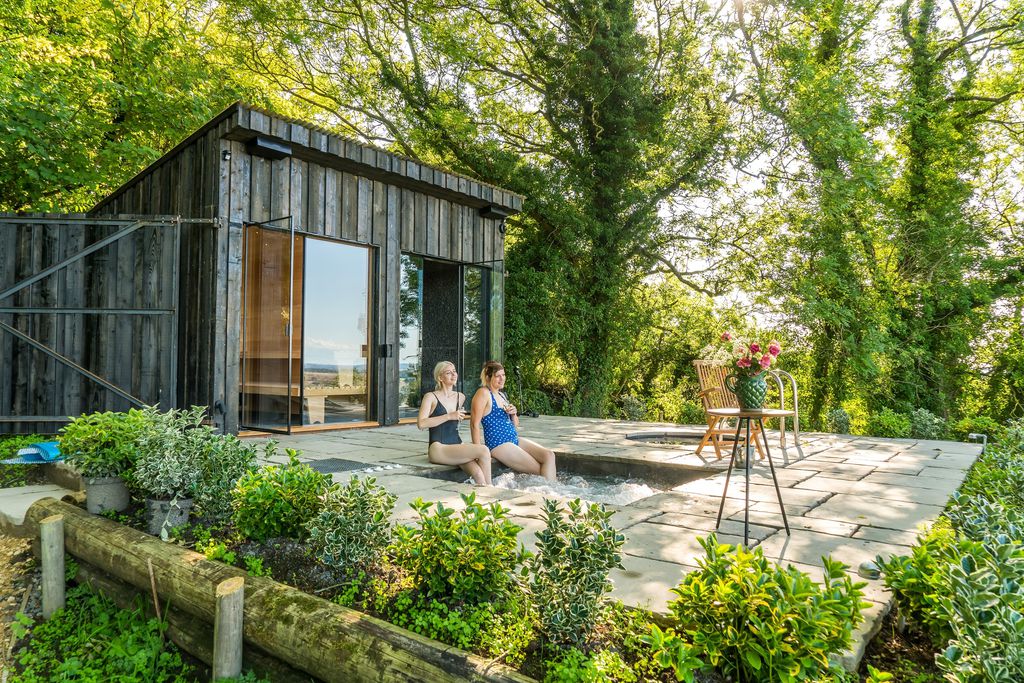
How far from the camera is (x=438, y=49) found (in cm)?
1227

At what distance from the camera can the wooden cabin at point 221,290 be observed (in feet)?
19.1

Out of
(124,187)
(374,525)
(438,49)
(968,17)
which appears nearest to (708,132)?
(438,49)

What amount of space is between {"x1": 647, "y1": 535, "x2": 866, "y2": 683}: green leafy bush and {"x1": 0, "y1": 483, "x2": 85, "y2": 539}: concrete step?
3.49 m

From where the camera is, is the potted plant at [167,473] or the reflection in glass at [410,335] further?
the reflection in glass at [410,335]

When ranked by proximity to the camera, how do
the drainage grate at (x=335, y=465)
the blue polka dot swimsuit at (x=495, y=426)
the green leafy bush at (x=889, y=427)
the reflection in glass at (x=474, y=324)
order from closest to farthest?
the drainage grate at (x=335, y=465) → the blue polka dot swimsuit at (x=495, y=426) → the reflection in glass at (x=474, y=324) → the green leafy bush at (x=889, y=427)

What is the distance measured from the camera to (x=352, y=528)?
2.51 metres

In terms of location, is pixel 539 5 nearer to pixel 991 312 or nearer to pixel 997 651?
pixel 991 312

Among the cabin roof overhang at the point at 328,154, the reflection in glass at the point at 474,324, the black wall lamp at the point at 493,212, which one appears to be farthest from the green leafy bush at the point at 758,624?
the black wall lamp at the point at 493,212

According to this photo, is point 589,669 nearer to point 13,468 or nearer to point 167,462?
point 167,462

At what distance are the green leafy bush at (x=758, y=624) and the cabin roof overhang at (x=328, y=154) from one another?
5.53 metres

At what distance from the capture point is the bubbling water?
473cm

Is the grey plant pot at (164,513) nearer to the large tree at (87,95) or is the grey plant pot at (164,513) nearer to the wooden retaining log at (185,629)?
the wooden retaining log at (185,629)

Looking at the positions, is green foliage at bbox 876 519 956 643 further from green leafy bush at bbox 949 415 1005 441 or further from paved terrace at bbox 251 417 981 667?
green leafy bush at bbox 949 415 1005 441

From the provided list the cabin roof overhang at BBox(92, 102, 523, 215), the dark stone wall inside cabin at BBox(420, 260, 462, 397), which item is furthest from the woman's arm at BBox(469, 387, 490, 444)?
the dark stone wall inside cabin at BBox(420, 260, 462, 397)
